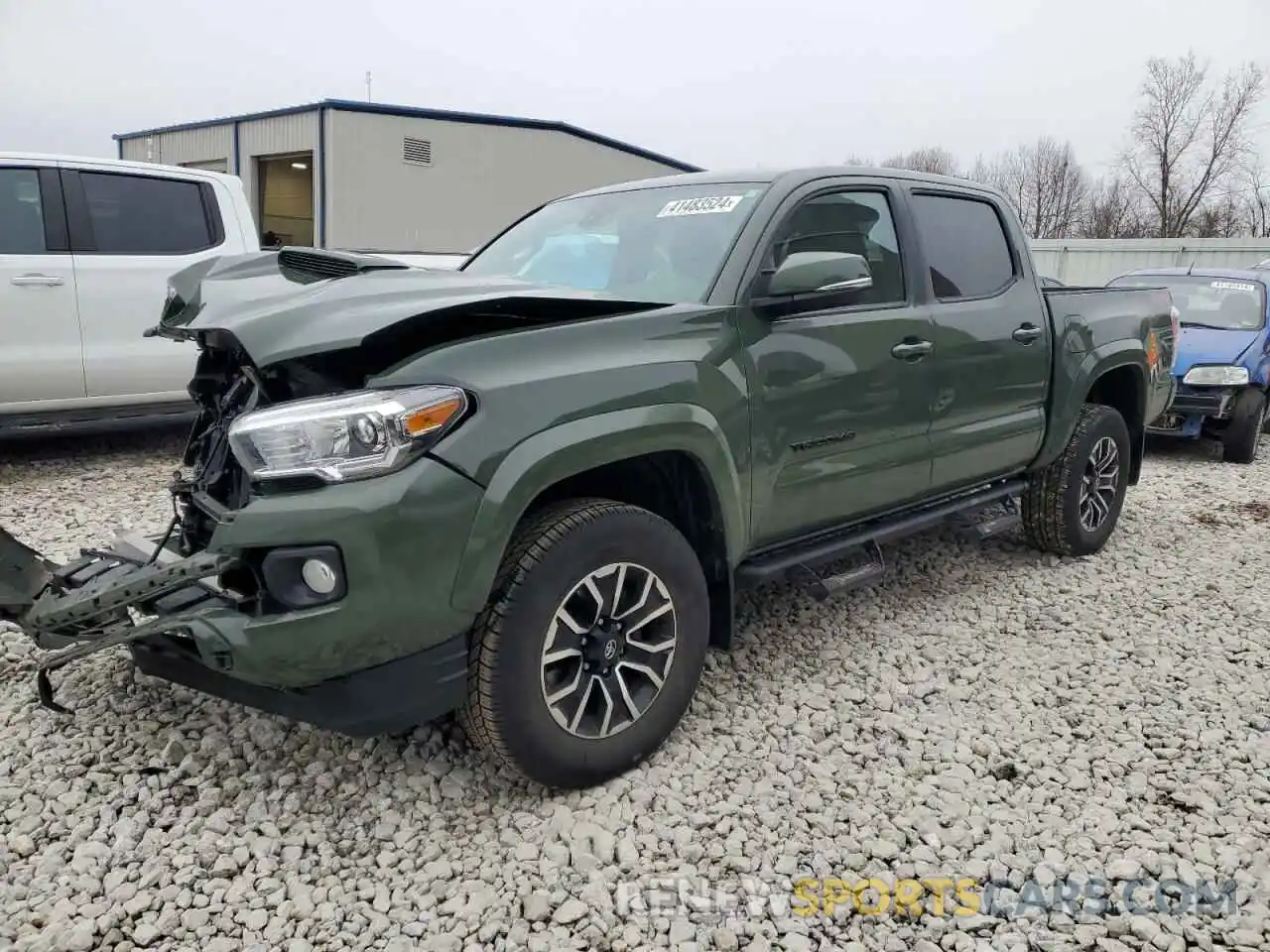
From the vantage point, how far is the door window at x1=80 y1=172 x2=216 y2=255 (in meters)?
6.18

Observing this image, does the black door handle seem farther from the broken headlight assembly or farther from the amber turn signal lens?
the broken headlight assembly

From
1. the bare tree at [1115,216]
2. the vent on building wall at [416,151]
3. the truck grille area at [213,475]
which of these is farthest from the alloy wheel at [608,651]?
the bare tree at [1115,216]

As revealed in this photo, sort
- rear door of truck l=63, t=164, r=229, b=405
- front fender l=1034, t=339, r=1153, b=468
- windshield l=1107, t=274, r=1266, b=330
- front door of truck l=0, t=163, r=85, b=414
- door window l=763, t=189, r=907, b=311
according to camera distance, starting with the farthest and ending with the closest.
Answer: windshield l=1107, t=274, r=1266, b=330 → rear door of truck l=63, t=164, r=229, b=405 → front door of truck l=0, t=163, r=85, b=414 → front fender l=1034, t=339, r=1153, b=468 → door window l=763, t=189, r=907, b=311

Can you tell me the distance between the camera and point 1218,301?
9.20m

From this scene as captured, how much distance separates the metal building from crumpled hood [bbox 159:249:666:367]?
52.3ft

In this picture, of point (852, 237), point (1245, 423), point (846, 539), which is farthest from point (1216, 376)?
point (846, 539)

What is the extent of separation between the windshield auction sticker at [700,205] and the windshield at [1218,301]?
6.66 m

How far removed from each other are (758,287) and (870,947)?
6.46 ft

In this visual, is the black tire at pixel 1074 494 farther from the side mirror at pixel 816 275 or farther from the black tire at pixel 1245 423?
the black tire at pixel 1245 423

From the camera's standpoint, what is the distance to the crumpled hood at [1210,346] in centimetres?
830

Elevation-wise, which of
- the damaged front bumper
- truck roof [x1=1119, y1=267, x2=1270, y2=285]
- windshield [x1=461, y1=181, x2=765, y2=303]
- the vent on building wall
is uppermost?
the vent on building wall

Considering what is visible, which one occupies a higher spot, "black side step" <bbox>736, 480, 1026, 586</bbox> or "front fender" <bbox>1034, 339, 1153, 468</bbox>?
"front fender" <bbox>1034, 339, 1153, 468</bbox>

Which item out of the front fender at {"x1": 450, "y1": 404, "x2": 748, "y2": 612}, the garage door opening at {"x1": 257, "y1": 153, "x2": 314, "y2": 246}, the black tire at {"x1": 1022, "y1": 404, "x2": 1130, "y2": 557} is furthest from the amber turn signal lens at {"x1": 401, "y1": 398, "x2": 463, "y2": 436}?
the garage door opening at {"x1": 257, "y1": 153, "x2": 314, "y2": 246}

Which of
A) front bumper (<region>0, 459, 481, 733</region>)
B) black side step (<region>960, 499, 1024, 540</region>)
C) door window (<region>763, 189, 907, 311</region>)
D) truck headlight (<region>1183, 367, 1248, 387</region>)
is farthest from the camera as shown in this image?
truck headlight (<region>1183, 367, 1248, 387</region>)
